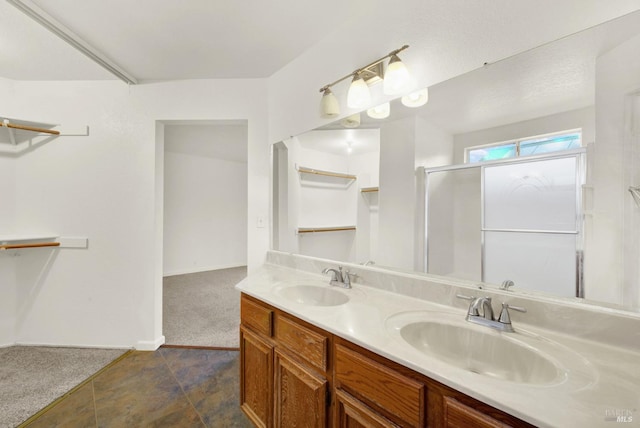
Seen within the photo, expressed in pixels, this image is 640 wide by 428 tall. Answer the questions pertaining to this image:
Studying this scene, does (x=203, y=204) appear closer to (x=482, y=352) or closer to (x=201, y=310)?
(x=201, y=310)

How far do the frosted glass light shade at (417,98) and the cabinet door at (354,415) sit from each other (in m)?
1.36

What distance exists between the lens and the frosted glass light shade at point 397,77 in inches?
50.4

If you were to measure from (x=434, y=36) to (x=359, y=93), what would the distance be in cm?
44

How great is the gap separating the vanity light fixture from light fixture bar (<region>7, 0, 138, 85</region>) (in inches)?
69.3

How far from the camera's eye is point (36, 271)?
232 centimetres

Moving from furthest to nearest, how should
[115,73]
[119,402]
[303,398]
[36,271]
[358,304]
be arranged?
[36,271] < [115,73] < [119,402] < [358,304] < [303,398]

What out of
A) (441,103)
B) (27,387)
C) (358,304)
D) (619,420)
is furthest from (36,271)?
(619,420)

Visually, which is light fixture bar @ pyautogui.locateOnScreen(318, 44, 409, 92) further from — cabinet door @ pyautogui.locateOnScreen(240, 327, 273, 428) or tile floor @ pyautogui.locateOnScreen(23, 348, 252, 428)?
tile floor @ pyautogui.locateOnScreen(23, 348, 252, 428)

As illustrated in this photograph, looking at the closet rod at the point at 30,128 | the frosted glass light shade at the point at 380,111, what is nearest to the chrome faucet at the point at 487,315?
the frosted glass light shade at the point at 380,111

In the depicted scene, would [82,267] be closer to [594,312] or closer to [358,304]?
[358,304]

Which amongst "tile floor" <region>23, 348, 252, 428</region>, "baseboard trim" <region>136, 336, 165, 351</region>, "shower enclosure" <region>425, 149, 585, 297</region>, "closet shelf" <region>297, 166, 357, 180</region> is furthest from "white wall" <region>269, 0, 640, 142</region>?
"baseboard trim" <region>136, 336, 165, 351</region>

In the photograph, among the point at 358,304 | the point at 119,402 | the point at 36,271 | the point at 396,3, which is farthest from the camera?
the point at 36,271

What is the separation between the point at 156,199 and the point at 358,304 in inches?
83.4

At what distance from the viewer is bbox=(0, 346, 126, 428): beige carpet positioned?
5.35ft
